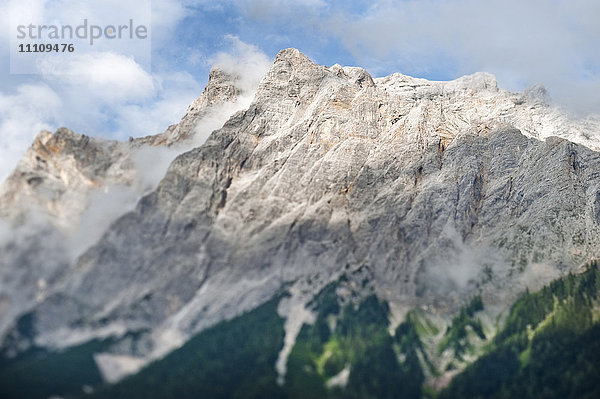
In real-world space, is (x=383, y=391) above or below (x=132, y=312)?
below

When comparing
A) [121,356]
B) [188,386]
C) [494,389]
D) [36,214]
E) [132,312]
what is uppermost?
[36,214]

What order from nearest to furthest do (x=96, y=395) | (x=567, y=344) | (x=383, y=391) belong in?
(x=96, y=395) → (x=383, y=391) → (x=567, y=344)

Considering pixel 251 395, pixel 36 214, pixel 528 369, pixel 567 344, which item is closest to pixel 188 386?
pixel 251 395

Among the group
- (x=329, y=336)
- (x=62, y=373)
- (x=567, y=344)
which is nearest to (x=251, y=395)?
(x=329, y=336)

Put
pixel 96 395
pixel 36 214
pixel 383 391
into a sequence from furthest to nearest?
pixel 36 214 < pixel 383 391 < pixel 96 395

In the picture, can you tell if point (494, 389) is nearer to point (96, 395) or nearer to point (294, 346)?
point (294, 346)

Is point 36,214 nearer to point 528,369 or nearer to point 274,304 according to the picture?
point 274,304

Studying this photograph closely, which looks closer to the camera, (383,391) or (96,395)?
(96,395)

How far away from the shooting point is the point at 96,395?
532 feet

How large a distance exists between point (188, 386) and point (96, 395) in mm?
24309

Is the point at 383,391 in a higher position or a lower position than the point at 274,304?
lower

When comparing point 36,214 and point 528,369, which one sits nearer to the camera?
point 528,369

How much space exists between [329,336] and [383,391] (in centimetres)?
2697

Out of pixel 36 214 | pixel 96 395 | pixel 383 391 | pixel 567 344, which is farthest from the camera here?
pixel 36 214
